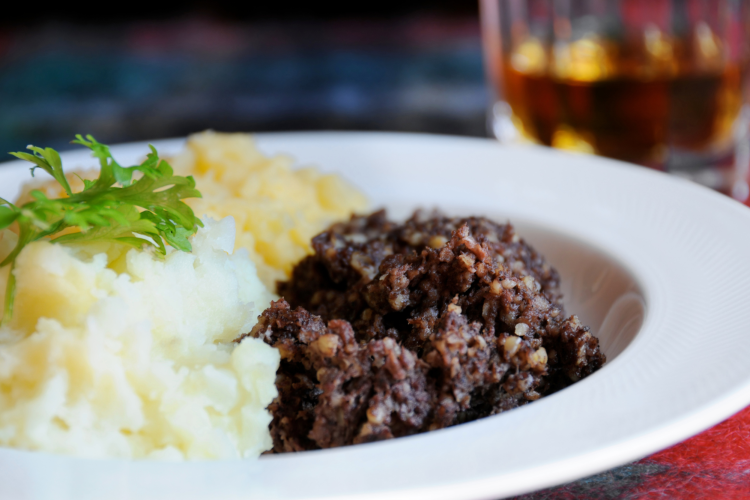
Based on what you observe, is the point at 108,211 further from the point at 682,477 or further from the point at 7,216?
the point at 682,477

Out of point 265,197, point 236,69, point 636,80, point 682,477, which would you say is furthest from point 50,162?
point 236,69

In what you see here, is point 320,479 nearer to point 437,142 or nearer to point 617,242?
point 617,242

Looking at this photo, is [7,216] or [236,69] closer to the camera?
[7,216]

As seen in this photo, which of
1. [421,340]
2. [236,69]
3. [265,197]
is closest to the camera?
[421,340]

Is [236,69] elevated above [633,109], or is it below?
below

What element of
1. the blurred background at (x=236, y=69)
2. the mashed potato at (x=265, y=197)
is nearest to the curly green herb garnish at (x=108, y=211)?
the mashed potato at (x=265, y=197)

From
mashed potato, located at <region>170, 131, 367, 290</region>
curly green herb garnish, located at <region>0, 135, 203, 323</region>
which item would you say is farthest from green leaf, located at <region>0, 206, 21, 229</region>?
mashed potato, located at <region>170, 131, 367, 290</region>

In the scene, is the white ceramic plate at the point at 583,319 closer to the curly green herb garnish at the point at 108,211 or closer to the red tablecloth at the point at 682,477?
the red tablecloth at the point at 682,477

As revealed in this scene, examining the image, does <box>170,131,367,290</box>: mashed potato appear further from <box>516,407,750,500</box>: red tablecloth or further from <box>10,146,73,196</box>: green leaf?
<box>516,407,750,500</box>: red tablecloth
